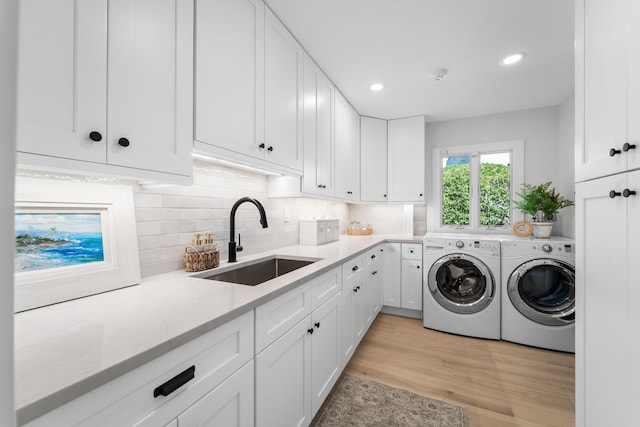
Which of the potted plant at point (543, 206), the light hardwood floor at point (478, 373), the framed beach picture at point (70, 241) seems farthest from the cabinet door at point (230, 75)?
the potted plant at point (543, 206)

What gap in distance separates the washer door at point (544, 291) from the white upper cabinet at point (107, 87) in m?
2.89

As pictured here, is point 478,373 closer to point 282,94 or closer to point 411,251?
point 411,251

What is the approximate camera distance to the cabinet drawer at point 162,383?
0.53 metres

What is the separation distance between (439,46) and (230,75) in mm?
1589

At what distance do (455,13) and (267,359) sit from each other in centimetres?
218

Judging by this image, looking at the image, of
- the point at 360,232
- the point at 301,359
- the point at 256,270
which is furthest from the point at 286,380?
the point at 360,232

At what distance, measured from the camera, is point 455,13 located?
5.46 feet

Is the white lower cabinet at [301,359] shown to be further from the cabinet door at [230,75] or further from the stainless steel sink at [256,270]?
the cabinet door at [230,75]

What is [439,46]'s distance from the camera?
6.53ft

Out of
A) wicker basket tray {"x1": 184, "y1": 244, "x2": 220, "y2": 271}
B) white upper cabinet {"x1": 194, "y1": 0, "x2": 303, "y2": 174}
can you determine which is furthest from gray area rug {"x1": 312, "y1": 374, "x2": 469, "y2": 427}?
white upper cabinet {"x1": 194, "y1": 0, "x2": 303, "y2": 174}

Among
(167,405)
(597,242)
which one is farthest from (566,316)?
(167,405)

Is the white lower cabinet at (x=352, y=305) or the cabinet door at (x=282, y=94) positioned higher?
the cabinet door at (x=282, y=94)

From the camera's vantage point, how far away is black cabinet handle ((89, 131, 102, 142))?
0.78 m

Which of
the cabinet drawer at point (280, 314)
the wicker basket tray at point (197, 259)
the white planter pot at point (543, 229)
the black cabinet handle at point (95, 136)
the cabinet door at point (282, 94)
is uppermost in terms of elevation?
the cabinet door at point (282, 94)
